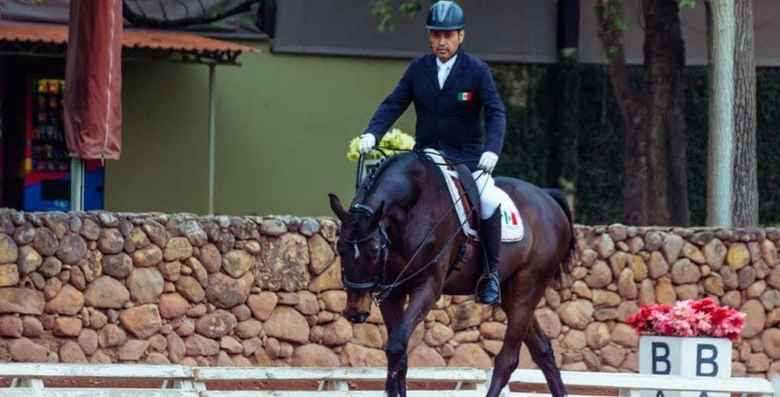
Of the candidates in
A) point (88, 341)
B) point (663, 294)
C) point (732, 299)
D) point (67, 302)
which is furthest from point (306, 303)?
point (732, 299)

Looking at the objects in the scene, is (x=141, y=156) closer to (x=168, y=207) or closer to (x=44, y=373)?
(x=168, y=207)

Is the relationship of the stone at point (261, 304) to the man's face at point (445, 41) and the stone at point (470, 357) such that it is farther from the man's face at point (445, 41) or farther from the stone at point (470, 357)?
the man's face at point (445, 41)

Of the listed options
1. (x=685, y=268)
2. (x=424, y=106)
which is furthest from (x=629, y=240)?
(x=424, y=106)

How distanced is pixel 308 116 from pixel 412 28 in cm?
161

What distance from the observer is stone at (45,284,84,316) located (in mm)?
12562

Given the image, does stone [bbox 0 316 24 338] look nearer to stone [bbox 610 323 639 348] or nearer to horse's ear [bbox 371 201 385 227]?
horse's ear [bbox 371 201 385 227]

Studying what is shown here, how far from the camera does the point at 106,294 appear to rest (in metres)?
12.7

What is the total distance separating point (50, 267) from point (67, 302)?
289mm

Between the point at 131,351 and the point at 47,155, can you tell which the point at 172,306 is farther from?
the point at 47,155

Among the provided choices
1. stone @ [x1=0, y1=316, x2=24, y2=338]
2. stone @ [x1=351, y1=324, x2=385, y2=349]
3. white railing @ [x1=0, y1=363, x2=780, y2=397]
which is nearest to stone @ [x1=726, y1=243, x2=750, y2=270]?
white railing @ [x1=0, y1=363, x2=780, y2=397]

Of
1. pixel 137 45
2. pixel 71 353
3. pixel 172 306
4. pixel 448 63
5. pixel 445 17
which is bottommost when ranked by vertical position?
pixel 71 353

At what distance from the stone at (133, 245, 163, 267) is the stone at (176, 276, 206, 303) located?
0.24 meters

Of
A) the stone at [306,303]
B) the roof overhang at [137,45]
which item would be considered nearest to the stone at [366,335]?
the stone at [306,303]

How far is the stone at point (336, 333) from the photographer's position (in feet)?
43.9
